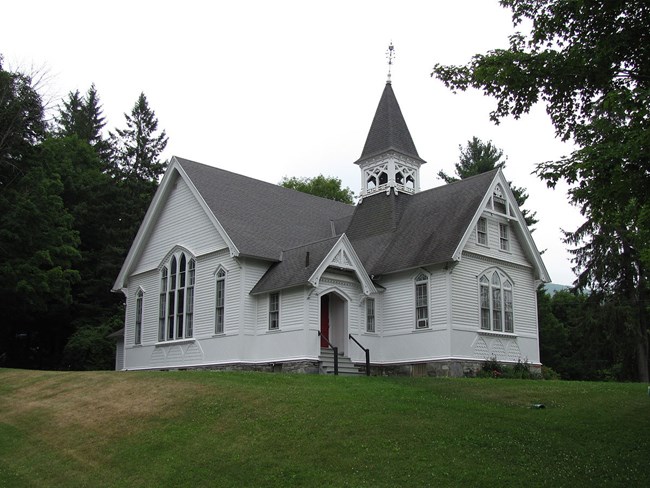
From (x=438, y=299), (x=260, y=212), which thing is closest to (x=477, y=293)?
(x=438, y=299)

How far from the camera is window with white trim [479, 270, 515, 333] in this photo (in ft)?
92.4

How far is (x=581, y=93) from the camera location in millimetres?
15500

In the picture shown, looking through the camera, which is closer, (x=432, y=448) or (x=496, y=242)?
(x=432, y=448)

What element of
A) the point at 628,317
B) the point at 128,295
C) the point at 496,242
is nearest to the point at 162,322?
the point at 128,295

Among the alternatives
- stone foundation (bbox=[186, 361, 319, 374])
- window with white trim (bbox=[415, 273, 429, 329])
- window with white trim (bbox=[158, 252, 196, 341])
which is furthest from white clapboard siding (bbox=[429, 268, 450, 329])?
window with white trim (bbox=[158, 252, 196, 341])

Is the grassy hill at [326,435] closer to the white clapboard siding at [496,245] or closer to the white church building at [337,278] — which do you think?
the white church building at [337,278]

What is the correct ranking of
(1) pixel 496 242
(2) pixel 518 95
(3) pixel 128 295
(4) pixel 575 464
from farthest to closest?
(3) pixel 128 295 < (1) pixel 496 242 < (2) pixel 518 95 < (4) pixel 575 464

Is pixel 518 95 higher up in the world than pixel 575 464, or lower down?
higher up

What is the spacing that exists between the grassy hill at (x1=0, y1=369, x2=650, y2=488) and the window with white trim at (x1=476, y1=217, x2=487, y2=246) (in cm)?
923

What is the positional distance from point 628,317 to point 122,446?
3245 centimetres

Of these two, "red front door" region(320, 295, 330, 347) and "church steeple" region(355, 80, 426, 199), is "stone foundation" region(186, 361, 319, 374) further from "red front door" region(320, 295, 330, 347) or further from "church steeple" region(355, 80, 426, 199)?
"church steeple" region(355, 80, 426, 199)

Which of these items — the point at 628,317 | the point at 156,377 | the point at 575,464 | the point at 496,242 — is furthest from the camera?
the point at 628,317

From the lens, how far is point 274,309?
26969 mm

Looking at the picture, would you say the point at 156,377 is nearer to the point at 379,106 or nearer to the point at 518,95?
the point at 518,95
